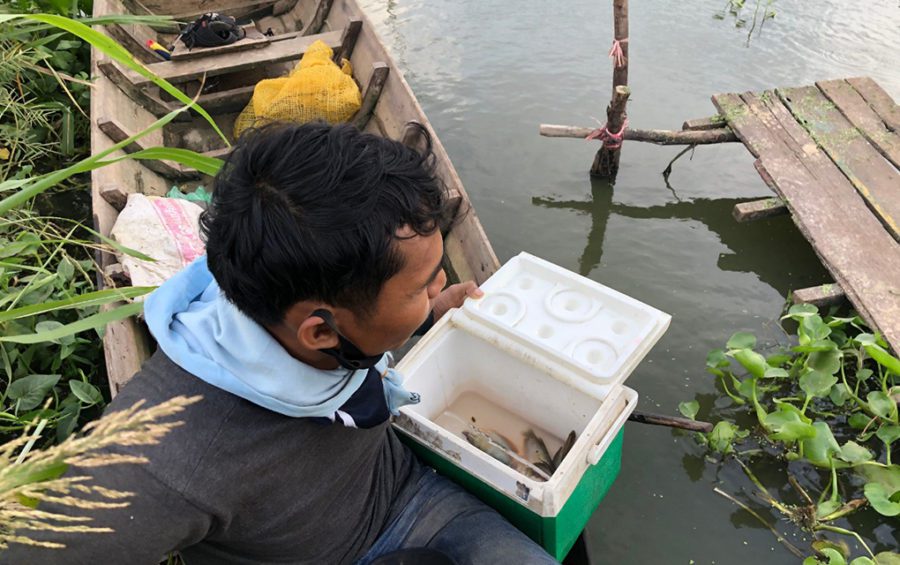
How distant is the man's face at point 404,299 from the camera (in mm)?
1292

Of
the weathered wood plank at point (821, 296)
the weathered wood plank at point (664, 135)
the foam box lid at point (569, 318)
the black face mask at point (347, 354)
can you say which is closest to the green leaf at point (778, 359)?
the weathered wood plank at point (821, 296)

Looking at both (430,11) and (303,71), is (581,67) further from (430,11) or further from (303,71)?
Answer: (303,71)

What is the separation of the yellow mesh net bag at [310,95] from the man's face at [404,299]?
273cm

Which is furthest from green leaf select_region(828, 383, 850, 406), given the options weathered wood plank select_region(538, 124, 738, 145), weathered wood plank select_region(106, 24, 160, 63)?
weathered wood plank select_region(106, 24, 160, 63)

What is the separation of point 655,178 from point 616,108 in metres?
0.81

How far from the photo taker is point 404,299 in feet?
4.41

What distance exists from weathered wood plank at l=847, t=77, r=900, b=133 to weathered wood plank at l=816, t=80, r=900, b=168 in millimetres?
27

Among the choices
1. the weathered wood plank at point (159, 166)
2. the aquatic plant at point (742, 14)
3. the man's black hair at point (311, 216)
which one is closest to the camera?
the man's black hair at point (311, 216)

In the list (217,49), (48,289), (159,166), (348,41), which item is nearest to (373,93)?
(348,41)

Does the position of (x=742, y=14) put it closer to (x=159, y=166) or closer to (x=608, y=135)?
(x=608, y=135)

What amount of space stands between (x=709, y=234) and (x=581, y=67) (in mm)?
2248

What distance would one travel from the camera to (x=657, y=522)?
2807 mm

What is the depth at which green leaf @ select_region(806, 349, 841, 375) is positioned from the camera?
2852 mm

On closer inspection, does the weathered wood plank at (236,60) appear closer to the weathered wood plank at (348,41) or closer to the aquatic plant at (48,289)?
the weathered wood plank at (348,41)
